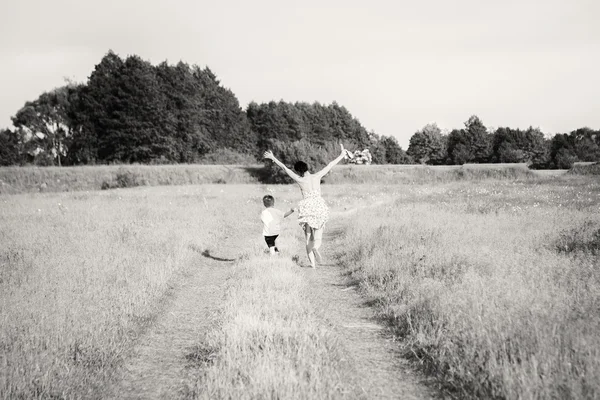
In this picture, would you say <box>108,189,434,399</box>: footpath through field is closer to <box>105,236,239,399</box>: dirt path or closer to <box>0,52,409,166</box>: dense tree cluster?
<box>105,236,239,399</box>: dirt path

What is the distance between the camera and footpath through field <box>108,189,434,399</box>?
450 centimetres

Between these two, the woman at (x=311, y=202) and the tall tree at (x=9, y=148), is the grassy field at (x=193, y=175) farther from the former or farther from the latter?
the woman at (x=311, y=202)

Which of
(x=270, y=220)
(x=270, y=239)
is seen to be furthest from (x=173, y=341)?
(x=270, y=239)

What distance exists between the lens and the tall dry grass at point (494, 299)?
411cm

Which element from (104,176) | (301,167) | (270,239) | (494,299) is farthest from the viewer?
(104,176)

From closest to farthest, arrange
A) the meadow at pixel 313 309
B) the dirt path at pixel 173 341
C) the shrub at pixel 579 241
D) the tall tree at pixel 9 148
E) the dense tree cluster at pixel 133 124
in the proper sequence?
the meadow at pixel 313 309 < the dirt path at pixel 173 341 < the shrub at pixel 579 241 < the dense tree cluster at pixel 133 124 < the tall tree at pixel 9 148

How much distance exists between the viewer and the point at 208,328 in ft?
20.5

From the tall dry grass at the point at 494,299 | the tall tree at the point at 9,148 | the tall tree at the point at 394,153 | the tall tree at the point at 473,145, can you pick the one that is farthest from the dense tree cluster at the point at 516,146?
the tall tree at the point at 9,148

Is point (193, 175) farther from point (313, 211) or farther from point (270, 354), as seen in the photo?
point (270, 354)

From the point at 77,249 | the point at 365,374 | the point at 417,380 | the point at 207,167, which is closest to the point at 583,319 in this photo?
the point at 417,380

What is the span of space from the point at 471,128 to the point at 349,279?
82.5m

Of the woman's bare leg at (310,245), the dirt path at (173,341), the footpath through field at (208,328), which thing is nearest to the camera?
the footpath through field at (208,328)

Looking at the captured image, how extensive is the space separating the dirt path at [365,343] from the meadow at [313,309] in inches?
9.3

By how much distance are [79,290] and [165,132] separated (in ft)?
172
